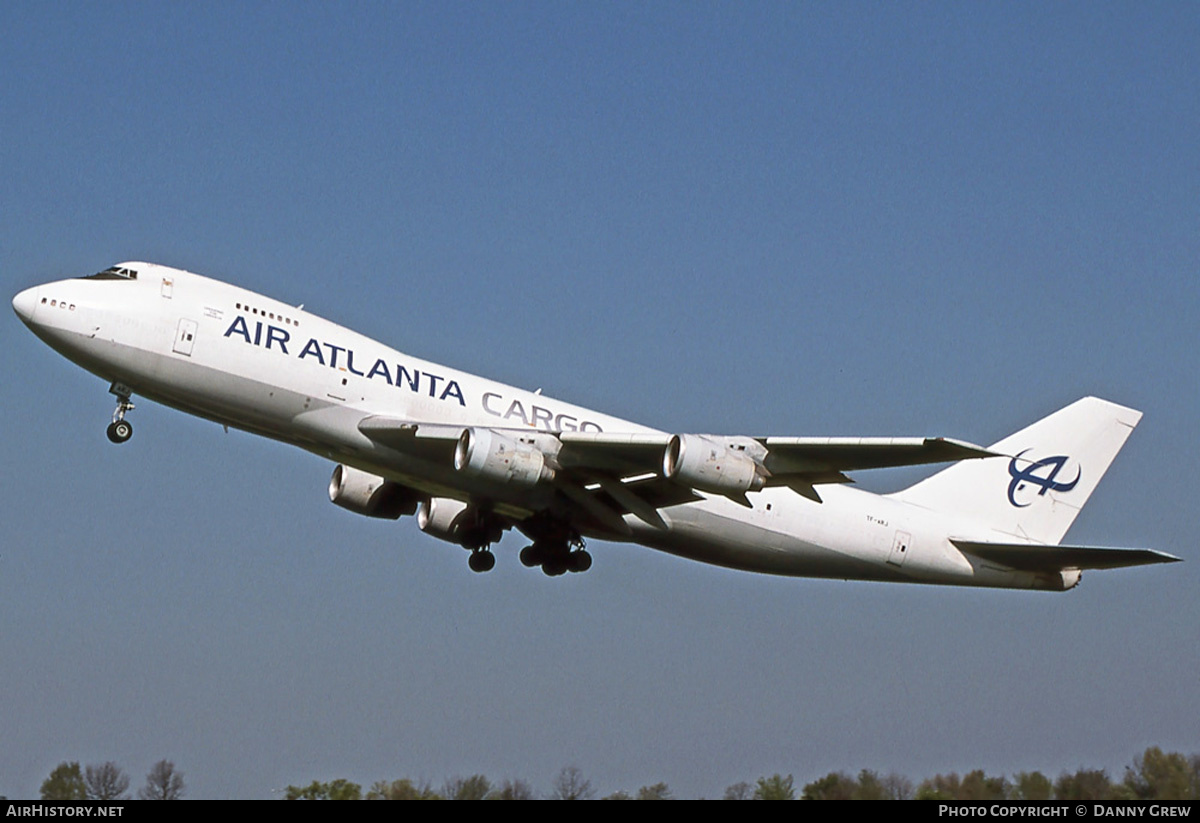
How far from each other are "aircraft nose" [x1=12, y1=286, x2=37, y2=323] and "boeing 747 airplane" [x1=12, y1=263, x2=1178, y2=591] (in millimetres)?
45

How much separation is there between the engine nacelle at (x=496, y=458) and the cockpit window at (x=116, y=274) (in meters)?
7.72

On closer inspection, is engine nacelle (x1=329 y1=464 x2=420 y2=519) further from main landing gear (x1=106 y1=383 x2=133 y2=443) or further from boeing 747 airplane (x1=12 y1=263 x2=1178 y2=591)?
main landing gear (x1=106 y1=383 x2=133 y2=443)

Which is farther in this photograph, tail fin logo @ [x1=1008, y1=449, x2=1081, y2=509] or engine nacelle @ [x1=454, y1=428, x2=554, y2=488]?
tail fin logo @ [x1=1008, y1=449, x2=1081, y2=509]

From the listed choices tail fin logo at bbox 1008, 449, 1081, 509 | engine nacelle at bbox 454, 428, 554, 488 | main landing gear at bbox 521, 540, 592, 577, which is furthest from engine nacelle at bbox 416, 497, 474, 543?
tail fin logo at bbox 1008, 449, 1081, 509

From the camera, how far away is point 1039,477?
3859 centimetres

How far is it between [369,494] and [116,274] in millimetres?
9506

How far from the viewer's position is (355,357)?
3156 centimetres

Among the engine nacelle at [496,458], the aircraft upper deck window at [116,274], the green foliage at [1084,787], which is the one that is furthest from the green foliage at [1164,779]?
the aircraft upper deck window at [116,274]

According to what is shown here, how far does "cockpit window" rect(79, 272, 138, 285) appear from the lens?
3055 centimetres

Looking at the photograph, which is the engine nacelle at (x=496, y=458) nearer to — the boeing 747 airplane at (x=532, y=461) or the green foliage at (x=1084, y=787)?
the boeing 747 airplane at (x=532, y=461)

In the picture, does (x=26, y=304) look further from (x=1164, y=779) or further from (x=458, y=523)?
(x=1164, y=779)
